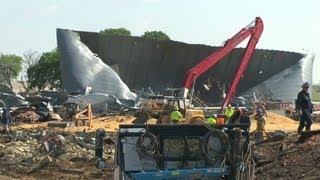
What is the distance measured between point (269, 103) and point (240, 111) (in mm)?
32984

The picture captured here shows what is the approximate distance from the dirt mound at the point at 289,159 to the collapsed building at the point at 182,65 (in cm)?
4559

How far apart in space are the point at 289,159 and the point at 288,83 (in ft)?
162

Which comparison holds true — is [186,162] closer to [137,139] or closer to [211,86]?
[137,139]

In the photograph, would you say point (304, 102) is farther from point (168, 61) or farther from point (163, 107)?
point (168, 61)

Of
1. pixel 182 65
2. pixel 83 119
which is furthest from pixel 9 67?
pixel 83 119

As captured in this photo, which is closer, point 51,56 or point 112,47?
point 112,47

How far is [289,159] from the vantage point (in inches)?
613

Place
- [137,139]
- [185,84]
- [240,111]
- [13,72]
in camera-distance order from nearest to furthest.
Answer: [137,139], [240,111], [185,84], [13,72]

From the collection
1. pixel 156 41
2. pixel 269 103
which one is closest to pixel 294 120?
pixel 269 103

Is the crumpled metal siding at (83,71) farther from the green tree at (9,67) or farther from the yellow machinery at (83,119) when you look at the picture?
the green tree at (9,67)

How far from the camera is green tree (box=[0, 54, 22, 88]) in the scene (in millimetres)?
101144

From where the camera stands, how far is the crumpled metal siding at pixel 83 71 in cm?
6028

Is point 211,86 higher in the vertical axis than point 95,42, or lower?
lower

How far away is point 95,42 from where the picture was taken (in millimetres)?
66438
